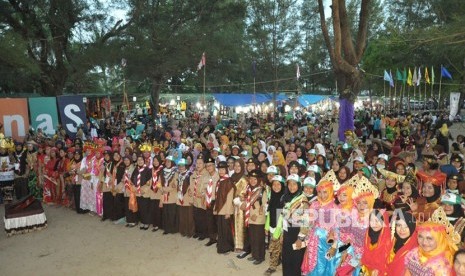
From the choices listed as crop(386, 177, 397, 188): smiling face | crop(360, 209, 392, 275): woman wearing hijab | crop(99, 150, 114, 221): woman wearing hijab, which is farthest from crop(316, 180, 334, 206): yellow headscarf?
crop(99, 150, 114, 221): woman wearing hijab

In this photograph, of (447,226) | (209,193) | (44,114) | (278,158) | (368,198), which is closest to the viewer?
(447,226)

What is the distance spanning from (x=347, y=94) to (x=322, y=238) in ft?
26.3

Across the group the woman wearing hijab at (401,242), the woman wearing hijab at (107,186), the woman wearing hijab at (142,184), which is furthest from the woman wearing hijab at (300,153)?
the woman wearing hijab at (401,242)

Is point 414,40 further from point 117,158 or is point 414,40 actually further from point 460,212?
point 117,158

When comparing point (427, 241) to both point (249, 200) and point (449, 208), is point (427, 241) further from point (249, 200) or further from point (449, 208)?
point (249, 200)

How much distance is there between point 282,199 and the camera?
5328 millimetres

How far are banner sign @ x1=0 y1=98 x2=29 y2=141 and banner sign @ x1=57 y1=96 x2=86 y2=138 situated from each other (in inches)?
52.0

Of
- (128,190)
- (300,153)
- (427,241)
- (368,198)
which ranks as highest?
(368,198)

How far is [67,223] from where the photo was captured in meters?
8.48

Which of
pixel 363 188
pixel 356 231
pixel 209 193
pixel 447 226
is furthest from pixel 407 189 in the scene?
pixel 209 193

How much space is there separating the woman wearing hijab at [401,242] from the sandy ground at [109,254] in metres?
2.31

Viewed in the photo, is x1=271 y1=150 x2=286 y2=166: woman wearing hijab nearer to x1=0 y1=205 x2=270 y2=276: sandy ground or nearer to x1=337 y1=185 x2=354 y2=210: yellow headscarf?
x1=0 y1=205 x2=270 y2=276: sandy ground

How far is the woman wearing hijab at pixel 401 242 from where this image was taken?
3.67 m

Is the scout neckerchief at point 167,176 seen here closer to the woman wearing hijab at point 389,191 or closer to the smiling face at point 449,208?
the woman wearing hijab at point 389,191
